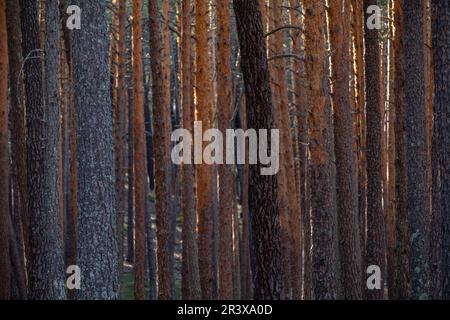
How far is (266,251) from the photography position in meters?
7.75

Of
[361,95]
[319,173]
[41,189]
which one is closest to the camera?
[41,189]

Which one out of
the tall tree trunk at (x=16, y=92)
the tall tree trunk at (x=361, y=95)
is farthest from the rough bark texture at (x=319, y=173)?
the tall tree trunk at (x=16, y=92)

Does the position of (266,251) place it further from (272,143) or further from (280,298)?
(272,143)

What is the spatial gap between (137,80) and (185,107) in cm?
122

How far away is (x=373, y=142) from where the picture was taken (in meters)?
12.9

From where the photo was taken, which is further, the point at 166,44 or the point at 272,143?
the point at 166,44

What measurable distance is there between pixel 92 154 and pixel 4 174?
4669mm

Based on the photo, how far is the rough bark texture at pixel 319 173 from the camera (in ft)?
35.5

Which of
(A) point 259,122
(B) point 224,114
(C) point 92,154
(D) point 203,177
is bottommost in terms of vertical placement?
(D) point 203,177

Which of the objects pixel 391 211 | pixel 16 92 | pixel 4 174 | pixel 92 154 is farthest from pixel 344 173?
pixel 391 211

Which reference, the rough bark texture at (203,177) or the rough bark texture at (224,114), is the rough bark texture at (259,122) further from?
the rough bark texture at (203,177)

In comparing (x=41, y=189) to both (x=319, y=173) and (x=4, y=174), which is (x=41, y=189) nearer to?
(x=4, y=174)

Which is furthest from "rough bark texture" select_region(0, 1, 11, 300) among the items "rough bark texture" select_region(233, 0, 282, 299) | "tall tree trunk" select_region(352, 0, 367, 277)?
"tall tree trunk" select_region(352, 0, 367, 277)
